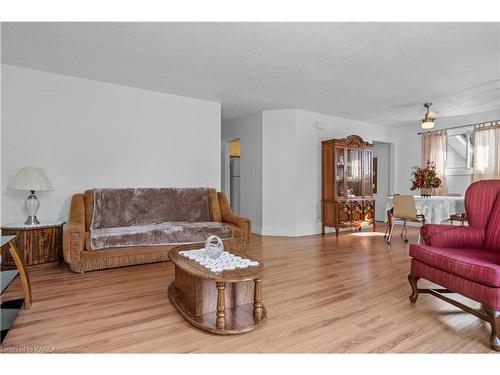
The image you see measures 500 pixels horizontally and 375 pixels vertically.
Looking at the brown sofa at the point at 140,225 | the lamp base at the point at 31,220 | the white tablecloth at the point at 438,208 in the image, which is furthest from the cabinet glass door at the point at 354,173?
the lamp base at the point at 31,220

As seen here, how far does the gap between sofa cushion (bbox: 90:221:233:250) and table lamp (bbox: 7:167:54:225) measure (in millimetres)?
674

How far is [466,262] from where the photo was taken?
6.36ft

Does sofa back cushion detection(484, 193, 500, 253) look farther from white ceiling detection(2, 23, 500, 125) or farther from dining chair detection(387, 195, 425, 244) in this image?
dining chair detection(387, 195, 425, 244)

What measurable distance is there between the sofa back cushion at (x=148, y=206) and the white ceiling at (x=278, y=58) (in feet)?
4.90

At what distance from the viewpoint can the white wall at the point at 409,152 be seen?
606cm

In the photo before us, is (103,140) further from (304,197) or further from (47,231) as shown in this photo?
(304,197)

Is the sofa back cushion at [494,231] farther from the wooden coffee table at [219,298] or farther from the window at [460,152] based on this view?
the window at [460,152]

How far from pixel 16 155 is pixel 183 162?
2065mm

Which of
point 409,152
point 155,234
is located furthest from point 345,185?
point 155,234

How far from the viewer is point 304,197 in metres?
5.62

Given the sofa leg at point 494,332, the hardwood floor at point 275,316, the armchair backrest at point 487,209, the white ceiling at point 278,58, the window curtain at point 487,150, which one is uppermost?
the white ceiling at point 278,58

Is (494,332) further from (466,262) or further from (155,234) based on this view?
(155,234)

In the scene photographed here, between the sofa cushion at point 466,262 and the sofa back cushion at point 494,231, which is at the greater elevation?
the sofa back cushion at point 494,231

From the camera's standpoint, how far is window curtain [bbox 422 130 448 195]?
20.3 ft
